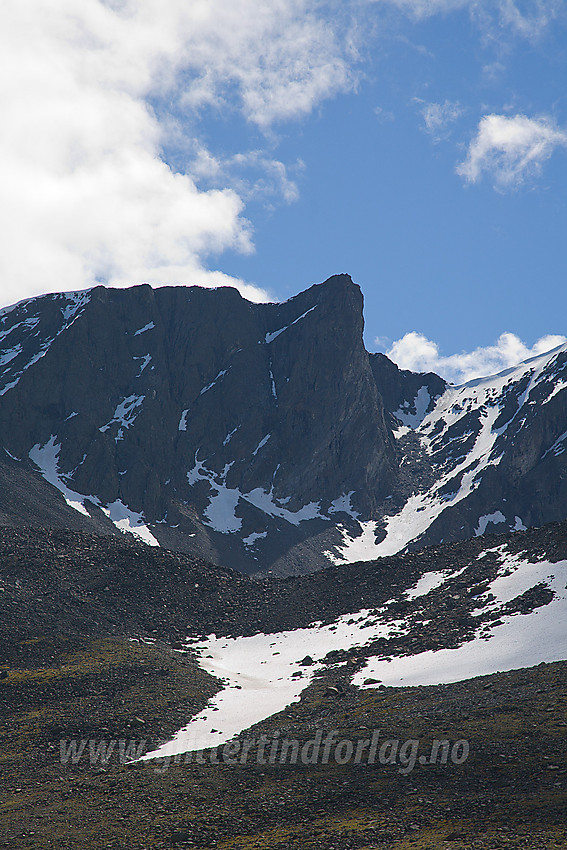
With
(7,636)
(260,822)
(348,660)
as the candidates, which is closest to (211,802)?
(260,822)

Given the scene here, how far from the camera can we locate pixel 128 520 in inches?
7347

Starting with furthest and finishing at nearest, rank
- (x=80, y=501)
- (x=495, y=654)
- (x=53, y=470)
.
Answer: (x=53, y=470)
(x=80, y=501)
(x=495, y=654)

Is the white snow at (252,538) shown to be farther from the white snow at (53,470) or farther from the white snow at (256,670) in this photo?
the white snow at (256,670)

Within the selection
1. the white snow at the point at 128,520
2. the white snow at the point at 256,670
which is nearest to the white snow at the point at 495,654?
the white snow at the point at 256,670

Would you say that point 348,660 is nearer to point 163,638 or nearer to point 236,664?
point 236,664

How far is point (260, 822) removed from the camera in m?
24.2

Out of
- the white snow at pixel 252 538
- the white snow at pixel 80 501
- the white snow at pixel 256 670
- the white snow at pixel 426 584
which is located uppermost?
the white snow at pixel 80 501

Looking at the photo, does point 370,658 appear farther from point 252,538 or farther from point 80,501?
point 252,538

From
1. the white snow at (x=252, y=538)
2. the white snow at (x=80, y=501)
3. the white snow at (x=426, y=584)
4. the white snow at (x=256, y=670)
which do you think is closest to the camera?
the white snow at (x=256, y=670)

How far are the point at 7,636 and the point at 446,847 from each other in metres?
47.4

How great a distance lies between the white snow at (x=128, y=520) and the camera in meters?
179

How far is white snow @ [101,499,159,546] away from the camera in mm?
179000

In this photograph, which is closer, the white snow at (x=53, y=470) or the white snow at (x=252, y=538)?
the white snow at (x=53, y=470)

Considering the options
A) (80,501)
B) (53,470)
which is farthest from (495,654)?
(53,470)
